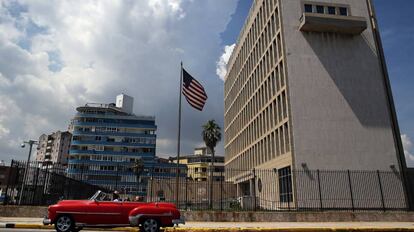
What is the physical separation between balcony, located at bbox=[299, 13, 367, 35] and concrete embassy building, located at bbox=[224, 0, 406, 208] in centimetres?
11

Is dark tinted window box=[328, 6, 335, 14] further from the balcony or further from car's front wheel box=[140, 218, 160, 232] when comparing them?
car's front wheel box=[140, 218, 160, 232]

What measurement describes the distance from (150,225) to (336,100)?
29.9 m

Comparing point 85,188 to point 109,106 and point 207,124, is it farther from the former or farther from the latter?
point 109,106

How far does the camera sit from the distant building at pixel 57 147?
134625 mm

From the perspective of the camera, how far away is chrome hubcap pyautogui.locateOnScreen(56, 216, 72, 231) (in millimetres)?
11516

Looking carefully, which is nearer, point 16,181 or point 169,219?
point 169,219

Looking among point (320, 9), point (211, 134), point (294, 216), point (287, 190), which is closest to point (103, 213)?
point (294, 216)

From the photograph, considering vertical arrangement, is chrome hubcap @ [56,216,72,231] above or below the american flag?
below

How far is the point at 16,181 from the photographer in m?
20.9

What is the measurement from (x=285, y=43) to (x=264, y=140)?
13806mm

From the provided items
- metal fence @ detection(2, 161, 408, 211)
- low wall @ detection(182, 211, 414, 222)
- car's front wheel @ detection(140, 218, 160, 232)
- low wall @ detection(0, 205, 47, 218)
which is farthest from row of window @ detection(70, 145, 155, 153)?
car's front wheel @ detection(140, 218, 160, 232)

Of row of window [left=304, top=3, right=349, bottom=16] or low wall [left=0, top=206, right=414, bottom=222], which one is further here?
row of window [left=304, top=3, right=349, bottom=16]

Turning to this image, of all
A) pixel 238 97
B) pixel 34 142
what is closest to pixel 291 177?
pixel 34 142

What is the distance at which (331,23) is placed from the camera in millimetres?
37406
